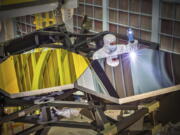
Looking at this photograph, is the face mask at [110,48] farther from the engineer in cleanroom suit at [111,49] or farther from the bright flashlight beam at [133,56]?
the bright flashlight beam at [133,56]

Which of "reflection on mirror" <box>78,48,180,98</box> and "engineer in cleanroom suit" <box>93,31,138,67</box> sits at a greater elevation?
"engineer in cleanroom suit" <box>93,31,138,67</box>

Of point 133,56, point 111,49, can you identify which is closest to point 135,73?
point 133,56

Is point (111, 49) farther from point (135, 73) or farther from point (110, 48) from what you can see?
point (135, 73)

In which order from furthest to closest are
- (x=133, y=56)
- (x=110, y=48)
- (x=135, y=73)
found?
(x=110, y=48), (x=133, y=56), (x=135, y=73)

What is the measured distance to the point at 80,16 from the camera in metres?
9.93

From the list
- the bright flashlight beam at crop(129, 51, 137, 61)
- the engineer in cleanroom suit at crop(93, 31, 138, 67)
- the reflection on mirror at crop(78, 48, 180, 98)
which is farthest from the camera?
the engineer in cleanroom suit at crop(93, 31, 138, 67)

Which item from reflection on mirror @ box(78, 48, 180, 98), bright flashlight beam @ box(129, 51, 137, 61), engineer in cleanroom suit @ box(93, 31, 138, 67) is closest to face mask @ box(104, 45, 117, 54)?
engineer in cleanroom suit @ box(93, 31, 138, 67)

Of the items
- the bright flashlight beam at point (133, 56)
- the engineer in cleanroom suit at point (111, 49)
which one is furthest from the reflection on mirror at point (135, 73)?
the engineer in cleanroom suit at point (111, 49)

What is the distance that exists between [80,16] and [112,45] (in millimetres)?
5792

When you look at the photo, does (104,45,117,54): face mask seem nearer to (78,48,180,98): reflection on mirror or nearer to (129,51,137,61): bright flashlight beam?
(78,48,180,98): reflection on mirror

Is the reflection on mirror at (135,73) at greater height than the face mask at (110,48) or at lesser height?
lesser

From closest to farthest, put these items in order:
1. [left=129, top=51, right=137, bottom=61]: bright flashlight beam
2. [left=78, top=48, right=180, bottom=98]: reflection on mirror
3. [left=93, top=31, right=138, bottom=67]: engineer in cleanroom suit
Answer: [left=78, top=48, right=180, bottom=98]: reflection on mirror → [left=129, top=51, right=137, bottom=61]: bright flashlight beam → [left=93, top=31, right=138, bottom=67]: engineer in cleanroom suit

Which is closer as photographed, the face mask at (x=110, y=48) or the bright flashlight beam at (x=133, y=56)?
the bright flashlight beam at (x=133, y=56)

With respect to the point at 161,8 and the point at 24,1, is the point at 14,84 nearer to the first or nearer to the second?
the point at 24,1
